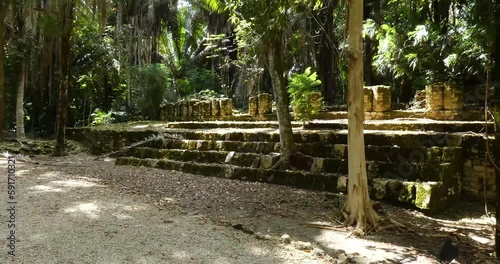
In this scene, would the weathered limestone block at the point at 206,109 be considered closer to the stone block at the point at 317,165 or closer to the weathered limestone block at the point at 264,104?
the weathered limestone block at the point at 264,104

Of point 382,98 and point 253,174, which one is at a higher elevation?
point 382,98

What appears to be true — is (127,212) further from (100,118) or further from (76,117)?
(76,117)

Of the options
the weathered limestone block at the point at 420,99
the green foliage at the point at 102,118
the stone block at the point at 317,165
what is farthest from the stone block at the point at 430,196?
the green foliage at the point at 102,118

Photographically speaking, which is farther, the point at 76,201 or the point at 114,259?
the point at 76,201

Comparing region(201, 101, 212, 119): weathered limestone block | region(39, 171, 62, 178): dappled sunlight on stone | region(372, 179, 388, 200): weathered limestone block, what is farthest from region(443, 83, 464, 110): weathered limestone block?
region(39, 171, 62, 178): dappled sunlight on stone

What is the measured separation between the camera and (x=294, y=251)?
14.5ft

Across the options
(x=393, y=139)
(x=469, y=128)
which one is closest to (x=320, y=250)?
(x=393, y=139)

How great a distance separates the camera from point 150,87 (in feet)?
58.7

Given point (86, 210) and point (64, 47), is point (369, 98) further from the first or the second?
point (64, 47)

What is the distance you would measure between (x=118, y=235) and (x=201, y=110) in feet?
34.8

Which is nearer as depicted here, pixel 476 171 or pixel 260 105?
pixel 476 171

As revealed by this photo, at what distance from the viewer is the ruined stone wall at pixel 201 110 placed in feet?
47.0

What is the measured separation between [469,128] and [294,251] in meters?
4.69

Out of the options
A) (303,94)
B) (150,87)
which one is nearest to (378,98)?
(303,94)
